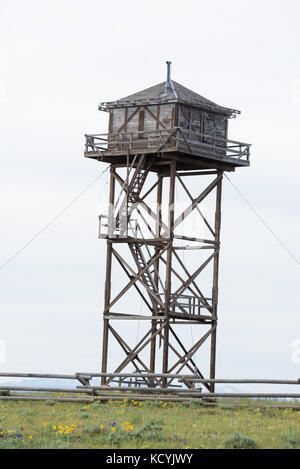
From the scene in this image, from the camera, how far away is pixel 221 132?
4534 cm

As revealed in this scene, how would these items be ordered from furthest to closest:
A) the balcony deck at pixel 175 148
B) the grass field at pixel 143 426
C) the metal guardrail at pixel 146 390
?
the balcony deck at pixel 175 148, the metal guardrail at pixel 146 390, the grass field at pixel 143 426

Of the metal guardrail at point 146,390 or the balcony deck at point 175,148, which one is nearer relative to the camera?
the metal guardrail at point 146,390

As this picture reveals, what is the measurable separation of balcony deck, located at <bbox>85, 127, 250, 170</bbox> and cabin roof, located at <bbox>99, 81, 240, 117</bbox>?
1189mm

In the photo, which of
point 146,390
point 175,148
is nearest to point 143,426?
point 146,390

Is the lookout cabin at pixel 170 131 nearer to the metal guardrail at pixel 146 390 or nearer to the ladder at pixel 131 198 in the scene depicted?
the ladder at pixel 131 198

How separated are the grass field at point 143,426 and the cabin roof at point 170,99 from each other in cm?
1416

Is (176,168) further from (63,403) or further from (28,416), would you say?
(28,416)

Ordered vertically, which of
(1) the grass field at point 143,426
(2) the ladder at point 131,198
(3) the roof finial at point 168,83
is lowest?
(1) the grass field at point 143,426

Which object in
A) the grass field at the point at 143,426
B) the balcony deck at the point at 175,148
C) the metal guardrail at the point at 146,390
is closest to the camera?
the grass field at the point at 143,426

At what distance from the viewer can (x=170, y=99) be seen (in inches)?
1709

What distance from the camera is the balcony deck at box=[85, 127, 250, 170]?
42.8m

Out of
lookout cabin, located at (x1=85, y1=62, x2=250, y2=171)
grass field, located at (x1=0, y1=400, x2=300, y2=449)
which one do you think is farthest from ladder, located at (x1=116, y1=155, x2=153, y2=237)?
grass field, located at (x1=0, y1=400, x2=300, y2=449)

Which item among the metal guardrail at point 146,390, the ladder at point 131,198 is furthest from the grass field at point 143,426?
the ladder at point 131,198

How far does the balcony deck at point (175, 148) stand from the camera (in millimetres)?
42812
